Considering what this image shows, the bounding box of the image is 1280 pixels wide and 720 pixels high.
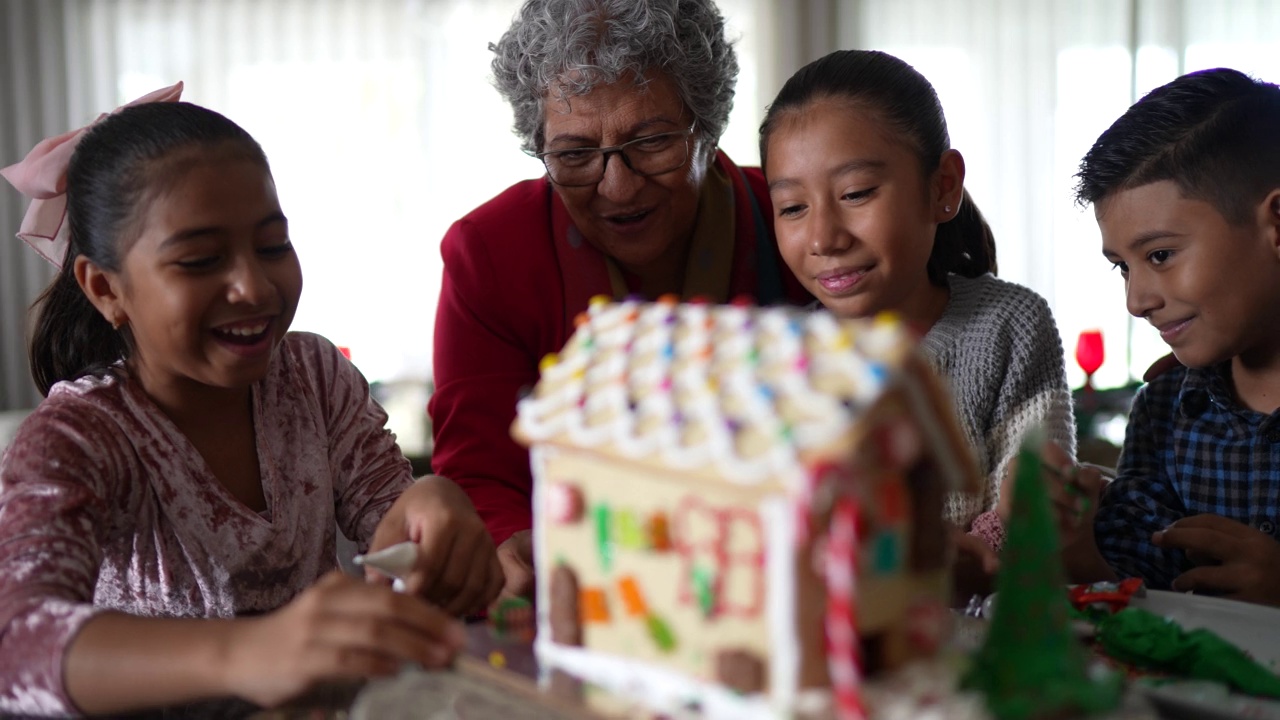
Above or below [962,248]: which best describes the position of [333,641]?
below

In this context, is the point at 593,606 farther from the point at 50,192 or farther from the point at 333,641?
the point at 50,192

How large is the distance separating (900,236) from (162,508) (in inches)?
44.9

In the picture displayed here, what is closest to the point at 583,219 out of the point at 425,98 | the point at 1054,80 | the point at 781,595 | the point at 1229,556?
the point at 1229,556

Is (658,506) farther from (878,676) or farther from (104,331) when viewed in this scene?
(104,331)

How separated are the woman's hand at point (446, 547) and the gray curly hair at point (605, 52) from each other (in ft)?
2.65

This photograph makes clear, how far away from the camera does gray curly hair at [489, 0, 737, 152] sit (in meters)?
1.89

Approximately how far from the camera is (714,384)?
3.06 ft

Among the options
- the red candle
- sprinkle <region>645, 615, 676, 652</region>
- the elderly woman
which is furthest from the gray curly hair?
the red candle

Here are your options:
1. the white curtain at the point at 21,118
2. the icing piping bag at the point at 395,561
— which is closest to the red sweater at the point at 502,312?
the icing piping bag at the point at 395,561

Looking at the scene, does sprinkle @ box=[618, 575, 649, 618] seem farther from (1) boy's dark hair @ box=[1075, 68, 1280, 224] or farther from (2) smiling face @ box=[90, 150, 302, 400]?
(1) boy's dark hair @ box=[1075, 68, 1280, 224]

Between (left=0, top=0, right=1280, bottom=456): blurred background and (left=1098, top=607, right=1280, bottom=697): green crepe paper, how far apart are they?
3929mm

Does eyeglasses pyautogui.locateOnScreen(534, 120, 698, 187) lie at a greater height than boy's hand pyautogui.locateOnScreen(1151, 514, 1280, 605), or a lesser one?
greater

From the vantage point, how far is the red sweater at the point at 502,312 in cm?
203

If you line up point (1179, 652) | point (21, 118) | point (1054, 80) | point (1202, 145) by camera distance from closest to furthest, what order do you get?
1. point (1179, 652)
2. point (1202, 145)
3. point (21, 118)
4. point (1054, 80)
